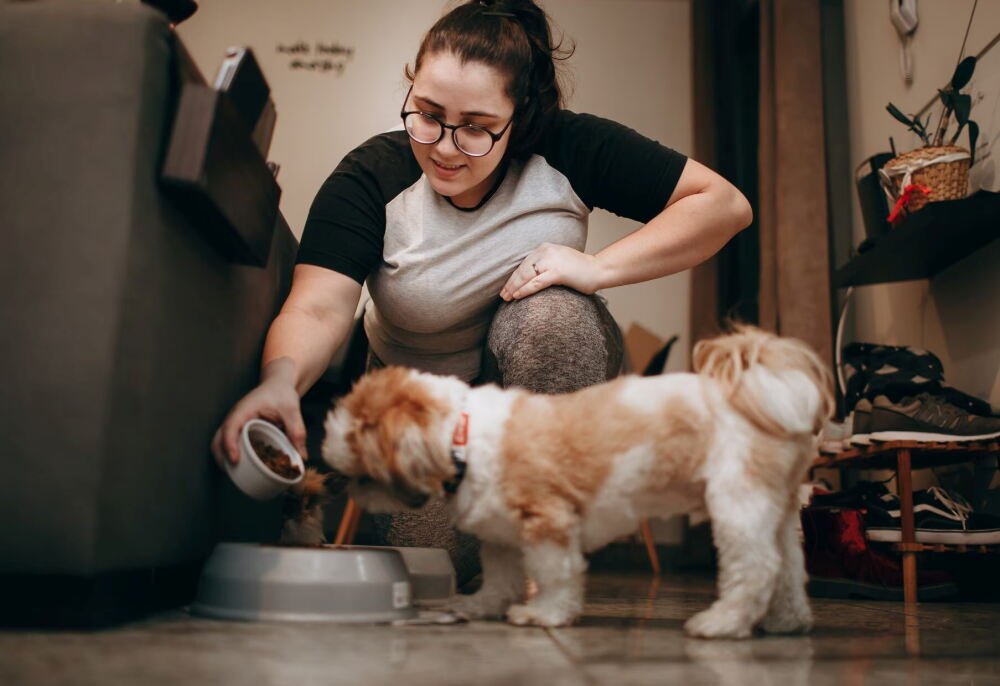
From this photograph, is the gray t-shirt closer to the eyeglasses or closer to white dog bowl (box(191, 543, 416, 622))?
the eyeglasses

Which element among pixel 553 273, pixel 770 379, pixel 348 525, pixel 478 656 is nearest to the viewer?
pixel 478 656

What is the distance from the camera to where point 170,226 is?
4.03ft

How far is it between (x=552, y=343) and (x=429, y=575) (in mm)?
471

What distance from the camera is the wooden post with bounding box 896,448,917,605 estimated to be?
2.10 metres

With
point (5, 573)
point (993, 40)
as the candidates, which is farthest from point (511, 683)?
point (993, 40)

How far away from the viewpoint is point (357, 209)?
1759 mm

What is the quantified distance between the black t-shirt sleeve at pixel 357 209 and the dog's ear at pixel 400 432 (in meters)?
0.50

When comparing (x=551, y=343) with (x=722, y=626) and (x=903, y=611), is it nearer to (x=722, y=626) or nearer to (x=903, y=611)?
(x=722, y=626)

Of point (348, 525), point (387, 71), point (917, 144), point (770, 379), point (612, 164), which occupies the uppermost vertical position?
point (387, 71)

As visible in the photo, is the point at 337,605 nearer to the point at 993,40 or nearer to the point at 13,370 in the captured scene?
the point at 13,370

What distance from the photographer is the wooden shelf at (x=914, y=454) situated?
210cm

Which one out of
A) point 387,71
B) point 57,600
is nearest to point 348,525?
point 387,71

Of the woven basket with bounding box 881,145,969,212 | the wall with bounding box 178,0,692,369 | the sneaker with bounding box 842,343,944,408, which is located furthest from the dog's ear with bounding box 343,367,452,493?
the wall with bounding box 178,0,692,369

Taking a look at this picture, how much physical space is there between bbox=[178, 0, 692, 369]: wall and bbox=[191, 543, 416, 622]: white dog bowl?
334cm
